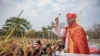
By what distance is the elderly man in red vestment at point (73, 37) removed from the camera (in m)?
1.15

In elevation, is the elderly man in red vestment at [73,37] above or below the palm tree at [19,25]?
below

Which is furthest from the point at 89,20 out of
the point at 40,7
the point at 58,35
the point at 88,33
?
the point at 40,7

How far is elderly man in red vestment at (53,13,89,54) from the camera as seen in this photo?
115cm

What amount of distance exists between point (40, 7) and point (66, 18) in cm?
19

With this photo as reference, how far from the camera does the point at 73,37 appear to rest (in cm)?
116

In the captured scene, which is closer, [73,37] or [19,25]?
[19,25]

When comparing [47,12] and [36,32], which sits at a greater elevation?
[47,12]

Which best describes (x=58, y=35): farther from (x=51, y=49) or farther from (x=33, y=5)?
(x=33, y=5)

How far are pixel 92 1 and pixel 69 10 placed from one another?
0.50 ft

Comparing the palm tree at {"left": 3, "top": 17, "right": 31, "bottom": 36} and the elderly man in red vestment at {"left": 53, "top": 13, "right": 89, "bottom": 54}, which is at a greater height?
the palm tree at {"left": 3, "top": 17, "right": 31, "bottom": 36}

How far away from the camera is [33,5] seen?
122cm

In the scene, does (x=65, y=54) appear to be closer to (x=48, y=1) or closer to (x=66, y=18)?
(x=66, y=18)

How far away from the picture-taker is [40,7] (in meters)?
1.22

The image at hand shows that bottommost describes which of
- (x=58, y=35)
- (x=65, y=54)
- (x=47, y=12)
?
(x=65, y=54)
